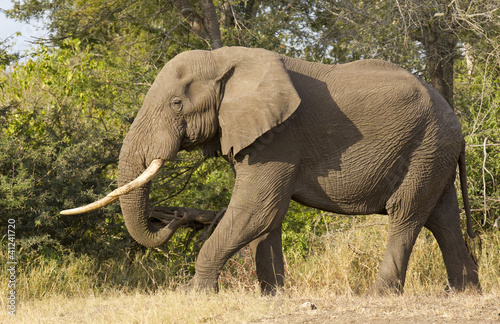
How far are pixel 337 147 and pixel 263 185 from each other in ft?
2.83

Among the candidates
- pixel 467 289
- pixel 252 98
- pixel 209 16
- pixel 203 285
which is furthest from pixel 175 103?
pixel 209 16

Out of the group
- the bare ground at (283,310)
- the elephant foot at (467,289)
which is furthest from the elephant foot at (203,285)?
the elephant foot at (467,289)

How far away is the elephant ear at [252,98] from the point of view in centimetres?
561

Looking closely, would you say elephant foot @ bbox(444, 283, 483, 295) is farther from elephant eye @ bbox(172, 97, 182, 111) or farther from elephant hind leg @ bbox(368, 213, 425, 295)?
elephant eye @ bbox(172, 97, 182, 111)

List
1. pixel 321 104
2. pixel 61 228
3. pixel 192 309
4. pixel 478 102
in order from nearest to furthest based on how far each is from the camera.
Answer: pixel 192 309
pixel 321 104
pixel 61 228
pixel 478 102

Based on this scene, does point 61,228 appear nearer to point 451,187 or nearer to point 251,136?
point 251,136

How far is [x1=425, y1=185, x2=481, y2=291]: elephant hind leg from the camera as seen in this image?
6.82 meters

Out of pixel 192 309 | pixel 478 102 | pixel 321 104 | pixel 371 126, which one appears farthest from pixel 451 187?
pixel 478 102

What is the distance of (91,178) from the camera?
890cm

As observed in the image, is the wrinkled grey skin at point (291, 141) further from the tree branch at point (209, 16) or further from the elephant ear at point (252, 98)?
the tree branch at point (209, 16)

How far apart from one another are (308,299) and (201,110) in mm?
1918

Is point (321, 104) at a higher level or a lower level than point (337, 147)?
higher

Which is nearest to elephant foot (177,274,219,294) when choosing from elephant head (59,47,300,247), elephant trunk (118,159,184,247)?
elephant trunk (118,159,184,247)

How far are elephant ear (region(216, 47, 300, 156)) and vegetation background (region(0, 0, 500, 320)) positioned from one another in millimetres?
2408
